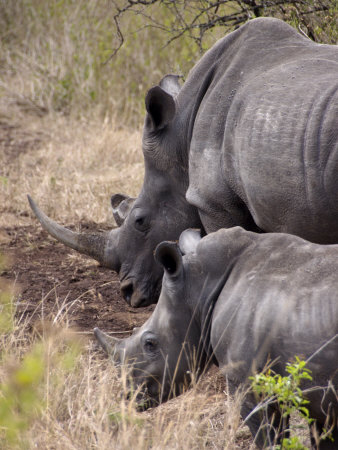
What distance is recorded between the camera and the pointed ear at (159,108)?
5351 millimetres

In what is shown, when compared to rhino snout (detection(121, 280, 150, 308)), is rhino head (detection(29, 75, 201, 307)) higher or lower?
higher

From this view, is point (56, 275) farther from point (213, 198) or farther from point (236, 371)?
point (236, 371)

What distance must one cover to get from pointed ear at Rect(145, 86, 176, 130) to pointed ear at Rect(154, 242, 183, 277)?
5.30 ft

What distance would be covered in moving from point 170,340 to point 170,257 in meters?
0.41

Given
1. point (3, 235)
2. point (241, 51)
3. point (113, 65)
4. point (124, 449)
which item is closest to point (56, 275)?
point (3, 235)

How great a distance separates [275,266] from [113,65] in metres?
8.70

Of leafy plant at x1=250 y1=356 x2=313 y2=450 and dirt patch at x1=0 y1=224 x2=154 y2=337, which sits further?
dirt patch at x1=0 y1=224 x2=154 y2=337

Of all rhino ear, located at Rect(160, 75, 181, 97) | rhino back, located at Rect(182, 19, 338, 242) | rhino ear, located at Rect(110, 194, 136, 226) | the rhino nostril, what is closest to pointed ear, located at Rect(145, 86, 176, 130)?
rhino back, located at Rect(182, 19, 338, 242)

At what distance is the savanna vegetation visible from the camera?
3.55m

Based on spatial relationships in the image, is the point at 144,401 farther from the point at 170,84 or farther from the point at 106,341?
the point at 170,84

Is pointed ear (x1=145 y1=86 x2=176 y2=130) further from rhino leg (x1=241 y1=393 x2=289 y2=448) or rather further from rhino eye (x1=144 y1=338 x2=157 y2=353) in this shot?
rhino leg (x1=241 y1=393 x2=289 y2=448)

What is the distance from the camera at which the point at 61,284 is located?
648cm

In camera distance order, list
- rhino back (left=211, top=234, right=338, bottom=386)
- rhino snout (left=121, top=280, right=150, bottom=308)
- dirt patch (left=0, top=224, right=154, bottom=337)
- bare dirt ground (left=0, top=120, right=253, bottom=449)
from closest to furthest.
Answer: rhino back (left=211, top=234, right=338, bottom=386), bare dirt ground (left=0, top=120, right=253, bottom=449), rhino snout (left=121, top=280, right=150, bottom=308), dirt patch (left=0, top=224, right=154, bottom=337)

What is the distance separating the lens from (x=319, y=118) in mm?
4250
